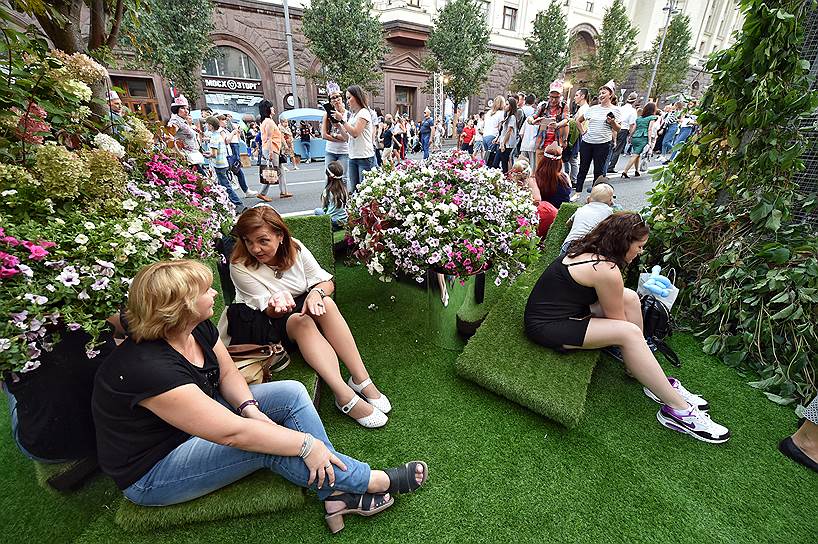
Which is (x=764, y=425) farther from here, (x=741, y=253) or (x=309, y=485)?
(x=309, y=485)

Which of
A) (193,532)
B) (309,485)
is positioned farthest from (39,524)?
(309,485)

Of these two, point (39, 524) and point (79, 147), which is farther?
point (79, 147)

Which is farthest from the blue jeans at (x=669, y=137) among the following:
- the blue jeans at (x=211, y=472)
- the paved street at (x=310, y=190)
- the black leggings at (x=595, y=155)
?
the blue jeans at (x=211, y=472)

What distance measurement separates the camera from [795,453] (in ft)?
6.81

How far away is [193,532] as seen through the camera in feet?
5.37

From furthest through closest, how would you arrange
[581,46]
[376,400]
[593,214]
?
[581,46]
[593,214]
[376,400]

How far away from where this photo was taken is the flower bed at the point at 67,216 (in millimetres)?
1255

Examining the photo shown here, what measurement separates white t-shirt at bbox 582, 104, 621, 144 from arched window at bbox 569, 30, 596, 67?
25.8 metres

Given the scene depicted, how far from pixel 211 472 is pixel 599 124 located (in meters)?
6.67

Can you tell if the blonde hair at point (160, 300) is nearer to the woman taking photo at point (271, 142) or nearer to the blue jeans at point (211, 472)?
the blue jeans at point (211, 472)

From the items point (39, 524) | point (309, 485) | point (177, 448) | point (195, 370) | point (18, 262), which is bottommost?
point (39, 524)

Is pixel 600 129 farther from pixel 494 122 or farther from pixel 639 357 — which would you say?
pixel 639 357

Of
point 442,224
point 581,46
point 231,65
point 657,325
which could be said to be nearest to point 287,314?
point 442,224

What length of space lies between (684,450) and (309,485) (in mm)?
2092
